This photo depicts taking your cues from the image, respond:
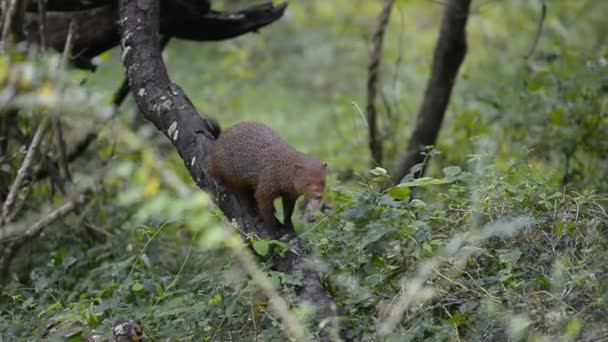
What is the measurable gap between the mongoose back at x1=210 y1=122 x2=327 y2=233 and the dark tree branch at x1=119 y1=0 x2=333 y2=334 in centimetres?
6

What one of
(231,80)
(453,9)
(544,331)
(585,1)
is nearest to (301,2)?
(231,80)

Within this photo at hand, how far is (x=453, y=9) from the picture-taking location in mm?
6379

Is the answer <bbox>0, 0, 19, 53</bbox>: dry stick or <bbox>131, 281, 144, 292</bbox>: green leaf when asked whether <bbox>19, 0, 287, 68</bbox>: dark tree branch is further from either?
<bbox>131, 281, 144, 292</bbox>: green leaf

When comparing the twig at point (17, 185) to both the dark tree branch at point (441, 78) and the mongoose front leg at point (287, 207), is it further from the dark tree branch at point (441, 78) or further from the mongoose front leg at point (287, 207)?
the dark tree branch at point (441, 78)

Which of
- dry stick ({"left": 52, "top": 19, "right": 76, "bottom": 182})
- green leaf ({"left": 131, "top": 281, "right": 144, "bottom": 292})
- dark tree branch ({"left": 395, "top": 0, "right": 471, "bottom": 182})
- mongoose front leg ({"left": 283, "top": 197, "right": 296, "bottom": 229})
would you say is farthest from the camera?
dark tree branch ({"left": 395, "top": 0, "right": 471, "bottom": 182})

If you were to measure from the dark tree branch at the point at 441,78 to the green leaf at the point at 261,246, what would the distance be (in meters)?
2.96

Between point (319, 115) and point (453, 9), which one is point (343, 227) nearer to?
point (453, 9)

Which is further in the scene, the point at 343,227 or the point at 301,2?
the point at 301,2

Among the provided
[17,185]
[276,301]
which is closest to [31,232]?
[17,185]

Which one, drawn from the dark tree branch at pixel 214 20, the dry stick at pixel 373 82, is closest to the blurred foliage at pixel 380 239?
the dry stick at pixel 373 82

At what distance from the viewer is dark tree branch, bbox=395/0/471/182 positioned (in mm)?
6371

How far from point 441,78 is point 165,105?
2.77 metres

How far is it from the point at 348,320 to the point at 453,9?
3.41 m

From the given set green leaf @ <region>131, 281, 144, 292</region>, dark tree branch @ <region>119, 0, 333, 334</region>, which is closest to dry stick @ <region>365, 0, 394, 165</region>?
dark tree branch @ <region>119, 0, 333, 334</region>
